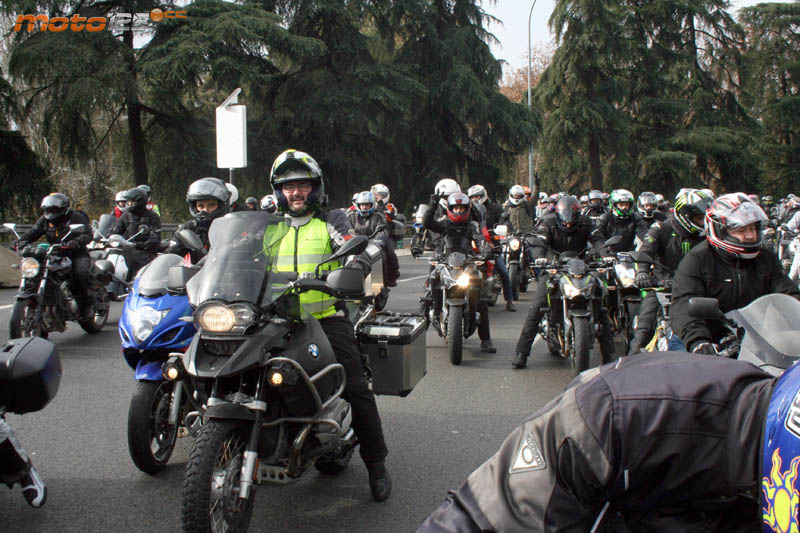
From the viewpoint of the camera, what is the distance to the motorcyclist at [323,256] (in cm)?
390

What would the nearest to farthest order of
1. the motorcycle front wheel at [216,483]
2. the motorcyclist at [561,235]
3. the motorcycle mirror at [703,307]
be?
the motorcycle front wheel at [216,483], the motorcycle mirror at [703,307], the motorcyclist at [561,235]

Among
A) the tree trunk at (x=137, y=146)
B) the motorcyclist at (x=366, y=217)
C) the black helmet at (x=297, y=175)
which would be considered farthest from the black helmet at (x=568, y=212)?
the tree trunk at (x=137, y=146)

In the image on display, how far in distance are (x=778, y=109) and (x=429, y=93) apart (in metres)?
21.0

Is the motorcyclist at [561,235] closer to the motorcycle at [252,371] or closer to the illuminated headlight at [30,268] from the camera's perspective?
the motorcycle at [252,371]

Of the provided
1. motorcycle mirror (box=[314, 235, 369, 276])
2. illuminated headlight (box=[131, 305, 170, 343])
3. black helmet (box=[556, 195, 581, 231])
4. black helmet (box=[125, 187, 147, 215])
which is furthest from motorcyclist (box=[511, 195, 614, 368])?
black helmet (box=[125, 187, 147, 215])

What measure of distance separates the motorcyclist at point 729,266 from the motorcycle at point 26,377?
3.48 m

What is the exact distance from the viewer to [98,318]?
374 inches

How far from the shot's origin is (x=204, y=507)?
9.75 feet

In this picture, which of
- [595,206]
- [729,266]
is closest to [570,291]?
[729,266]

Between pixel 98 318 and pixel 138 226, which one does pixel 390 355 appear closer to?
pixel 98 318

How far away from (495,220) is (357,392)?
385 inches

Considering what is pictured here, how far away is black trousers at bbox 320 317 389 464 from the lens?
389cm

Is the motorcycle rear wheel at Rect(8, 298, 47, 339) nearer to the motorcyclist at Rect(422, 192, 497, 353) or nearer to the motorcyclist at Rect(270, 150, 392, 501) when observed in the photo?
the motorcyclist at Rect(422, 192, 497, 353)

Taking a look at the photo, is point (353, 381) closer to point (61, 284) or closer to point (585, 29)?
point (61, 284)
